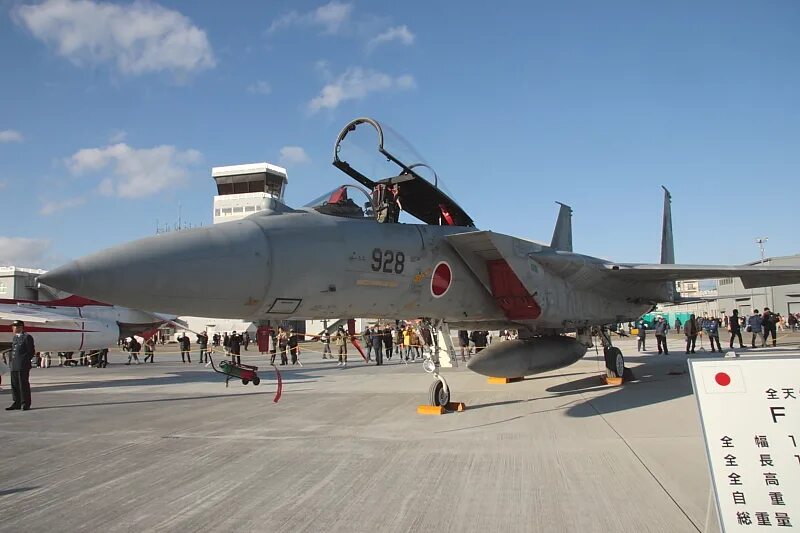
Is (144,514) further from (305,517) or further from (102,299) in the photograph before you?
(102,299)

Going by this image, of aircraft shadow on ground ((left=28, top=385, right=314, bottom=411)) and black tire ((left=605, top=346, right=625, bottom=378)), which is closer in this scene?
aircraft shadow on ground ((left=28, top=385, right=314, bottom=411))

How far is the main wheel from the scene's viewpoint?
7.87 metres

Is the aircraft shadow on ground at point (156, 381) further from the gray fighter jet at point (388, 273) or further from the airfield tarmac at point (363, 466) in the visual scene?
the gray fighter jet at point (388, 273)

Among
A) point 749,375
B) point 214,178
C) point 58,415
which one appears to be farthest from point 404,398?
point 214,178

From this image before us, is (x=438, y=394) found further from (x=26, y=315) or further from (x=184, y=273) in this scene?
(x=26, y=315)

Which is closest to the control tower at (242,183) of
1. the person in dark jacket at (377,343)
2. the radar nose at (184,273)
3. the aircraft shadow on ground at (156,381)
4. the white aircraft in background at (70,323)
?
the white aircraft in background at (70,323)

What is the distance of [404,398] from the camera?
9.60m

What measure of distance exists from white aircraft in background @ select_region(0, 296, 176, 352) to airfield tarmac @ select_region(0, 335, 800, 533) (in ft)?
24.9

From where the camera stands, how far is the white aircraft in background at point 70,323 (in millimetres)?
15141

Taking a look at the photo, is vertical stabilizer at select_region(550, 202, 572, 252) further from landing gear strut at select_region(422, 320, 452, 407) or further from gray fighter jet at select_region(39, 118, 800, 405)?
landing gear strut at select_region(422, 320, 452, 407)

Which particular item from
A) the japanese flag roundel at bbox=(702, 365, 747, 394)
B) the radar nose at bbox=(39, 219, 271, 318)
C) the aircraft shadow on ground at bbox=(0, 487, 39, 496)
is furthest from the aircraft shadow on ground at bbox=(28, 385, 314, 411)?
the japanese flag roundel at bbox=(702, 365, 747, 394)

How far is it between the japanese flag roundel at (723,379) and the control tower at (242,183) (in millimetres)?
58522

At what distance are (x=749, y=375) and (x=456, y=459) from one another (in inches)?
120

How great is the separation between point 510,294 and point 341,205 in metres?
3.05
